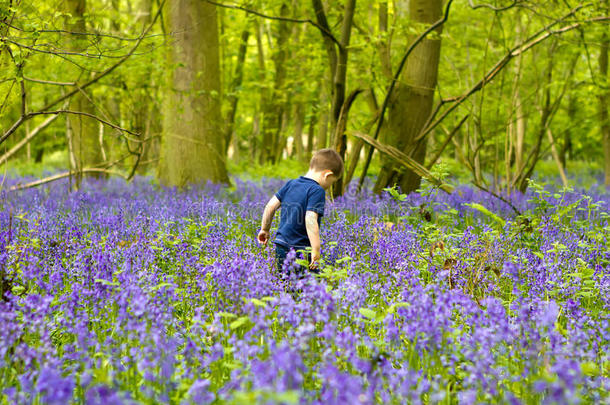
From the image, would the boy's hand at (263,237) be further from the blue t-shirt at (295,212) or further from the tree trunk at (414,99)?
the tree trunk at (414,99)

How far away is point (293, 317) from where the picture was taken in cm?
224

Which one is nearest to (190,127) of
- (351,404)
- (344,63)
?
(344,63)

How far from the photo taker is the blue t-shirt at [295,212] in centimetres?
399

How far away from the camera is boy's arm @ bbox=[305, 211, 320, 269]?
3688 millimetres

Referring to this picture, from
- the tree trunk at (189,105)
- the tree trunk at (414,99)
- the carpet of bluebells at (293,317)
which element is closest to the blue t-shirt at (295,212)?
the carpet of bluebells at (293,317)

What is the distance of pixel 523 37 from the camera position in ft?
29.9

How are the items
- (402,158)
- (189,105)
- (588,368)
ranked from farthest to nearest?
1. (189,105)
2. (402,158)
3. (588,368)

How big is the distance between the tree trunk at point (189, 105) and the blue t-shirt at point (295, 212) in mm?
5401

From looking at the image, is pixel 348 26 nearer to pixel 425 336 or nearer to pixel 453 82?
pixel 425 336

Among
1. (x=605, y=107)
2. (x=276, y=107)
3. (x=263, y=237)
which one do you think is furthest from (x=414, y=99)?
(x=276, y=107)

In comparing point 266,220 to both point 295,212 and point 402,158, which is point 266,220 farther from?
point 402,158

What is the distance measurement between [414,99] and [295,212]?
15.6ft

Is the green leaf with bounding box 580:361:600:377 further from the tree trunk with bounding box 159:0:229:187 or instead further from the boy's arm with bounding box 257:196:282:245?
the tree trunk with bounding box 159:0:229:187

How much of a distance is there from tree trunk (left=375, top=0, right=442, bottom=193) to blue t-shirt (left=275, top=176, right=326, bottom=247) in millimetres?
4042
